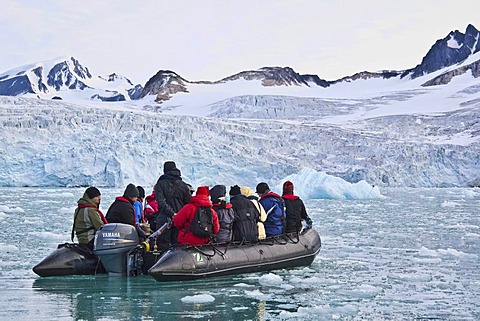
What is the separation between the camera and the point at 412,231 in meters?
12.3

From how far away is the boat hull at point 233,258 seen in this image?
21.9 feet

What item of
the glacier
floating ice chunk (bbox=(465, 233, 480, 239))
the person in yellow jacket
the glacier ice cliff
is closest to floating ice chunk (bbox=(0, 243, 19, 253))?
the person in yellow jacket

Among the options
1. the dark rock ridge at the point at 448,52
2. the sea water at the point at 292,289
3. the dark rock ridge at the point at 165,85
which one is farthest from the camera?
the dark rock ridge at the point at 448,52

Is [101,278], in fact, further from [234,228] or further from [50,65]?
[50,65]

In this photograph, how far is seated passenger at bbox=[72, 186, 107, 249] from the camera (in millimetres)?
7254

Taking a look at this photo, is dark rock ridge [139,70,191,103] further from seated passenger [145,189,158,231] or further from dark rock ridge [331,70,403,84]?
seated passenger [145,189,158,231]

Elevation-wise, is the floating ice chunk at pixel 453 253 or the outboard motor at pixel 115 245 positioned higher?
the outboard motor at pixel 115 245

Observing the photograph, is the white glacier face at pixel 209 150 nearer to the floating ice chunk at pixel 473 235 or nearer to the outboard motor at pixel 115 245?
the floating ice chunk at pixel 473 235

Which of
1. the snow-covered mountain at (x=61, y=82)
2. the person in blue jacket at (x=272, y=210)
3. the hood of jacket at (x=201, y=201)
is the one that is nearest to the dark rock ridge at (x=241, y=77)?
the snow-covered mountain at (x=61, y=82)

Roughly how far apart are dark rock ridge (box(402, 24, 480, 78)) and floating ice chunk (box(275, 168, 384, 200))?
61579mm

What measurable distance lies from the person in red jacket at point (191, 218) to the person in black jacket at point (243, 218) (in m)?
0.45

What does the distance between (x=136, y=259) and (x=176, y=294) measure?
1.11 metres

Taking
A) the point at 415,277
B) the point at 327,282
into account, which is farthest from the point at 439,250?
the point at 327,282

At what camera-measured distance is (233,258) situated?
7164 mm
